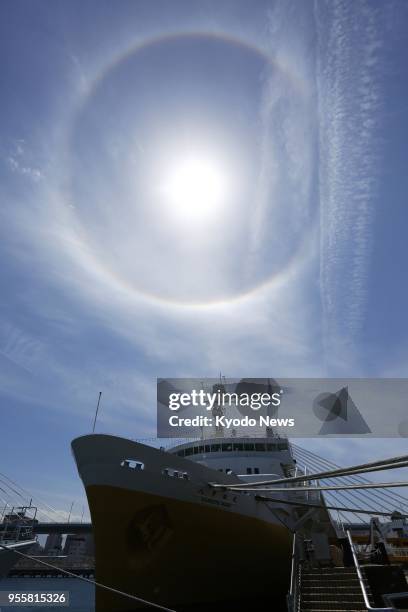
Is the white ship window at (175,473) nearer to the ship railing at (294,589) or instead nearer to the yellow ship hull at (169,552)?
the yellow ship hull at (169,552)

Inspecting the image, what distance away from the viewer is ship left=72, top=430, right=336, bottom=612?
38.3ft

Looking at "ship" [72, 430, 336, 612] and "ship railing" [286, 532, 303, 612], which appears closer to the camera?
"ship railing" [286, 532, 303, 612]

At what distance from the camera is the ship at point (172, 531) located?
1168cm

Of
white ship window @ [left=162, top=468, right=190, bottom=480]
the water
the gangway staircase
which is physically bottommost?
the water

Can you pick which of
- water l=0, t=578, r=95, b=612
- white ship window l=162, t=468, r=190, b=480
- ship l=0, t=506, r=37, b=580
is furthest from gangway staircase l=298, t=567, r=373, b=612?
water l=0, t=578, r=95, b=612

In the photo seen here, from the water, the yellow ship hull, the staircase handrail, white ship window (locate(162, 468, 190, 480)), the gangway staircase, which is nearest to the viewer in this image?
the staircase handrail

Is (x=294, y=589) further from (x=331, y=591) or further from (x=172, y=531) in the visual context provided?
(x=172, y=531)

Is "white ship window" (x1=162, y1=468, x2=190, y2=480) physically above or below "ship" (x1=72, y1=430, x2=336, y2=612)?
above

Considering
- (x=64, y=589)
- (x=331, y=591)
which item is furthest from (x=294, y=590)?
(x=64, y=589)

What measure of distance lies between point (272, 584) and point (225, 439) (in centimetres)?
703

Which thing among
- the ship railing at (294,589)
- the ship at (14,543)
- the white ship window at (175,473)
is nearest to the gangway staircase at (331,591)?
the ship railing at (294,589)

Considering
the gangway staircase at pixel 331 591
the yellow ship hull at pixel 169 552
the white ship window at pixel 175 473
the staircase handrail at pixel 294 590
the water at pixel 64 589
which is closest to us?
the staircase handrail at pixel 294 590

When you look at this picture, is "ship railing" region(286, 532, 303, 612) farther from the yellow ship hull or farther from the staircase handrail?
the yellow ship hull

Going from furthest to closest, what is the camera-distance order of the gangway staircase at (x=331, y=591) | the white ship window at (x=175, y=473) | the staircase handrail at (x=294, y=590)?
the white ship window at (x=175, y=473), the gangway staircase at (x=331, y=591), the staircase handrail at (x=294, y=590)
